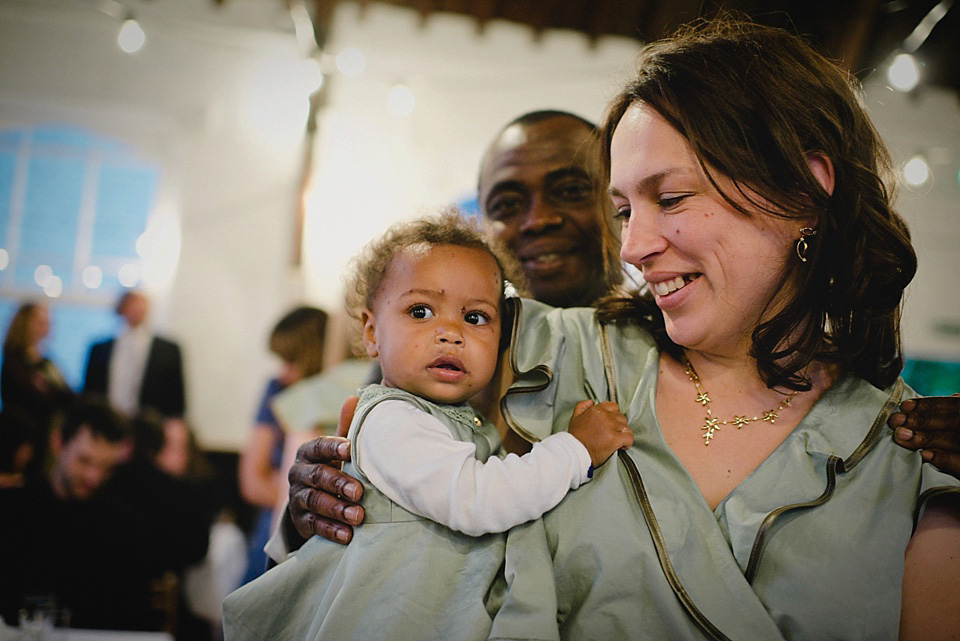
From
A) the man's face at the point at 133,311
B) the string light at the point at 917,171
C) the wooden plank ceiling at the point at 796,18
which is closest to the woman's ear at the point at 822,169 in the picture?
the wooden plank ceiling at the point at 796,18

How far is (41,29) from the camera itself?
554 centimetres

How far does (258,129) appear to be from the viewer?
563 cm

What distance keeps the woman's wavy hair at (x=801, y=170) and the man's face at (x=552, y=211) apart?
0.75 m

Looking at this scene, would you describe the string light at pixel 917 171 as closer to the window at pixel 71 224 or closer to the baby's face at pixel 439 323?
the baby's face at pixel 439 323

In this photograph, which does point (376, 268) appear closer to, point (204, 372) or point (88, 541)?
point (88, 541)

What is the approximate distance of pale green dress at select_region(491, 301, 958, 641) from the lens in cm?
110

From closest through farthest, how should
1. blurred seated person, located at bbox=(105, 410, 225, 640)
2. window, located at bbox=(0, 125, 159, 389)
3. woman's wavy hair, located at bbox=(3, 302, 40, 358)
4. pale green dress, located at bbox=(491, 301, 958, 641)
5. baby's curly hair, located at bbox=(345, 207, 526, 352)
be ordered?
1. pale green dress, located at bbox=(491, 301, 958, 641)
2. baby's curly hair, located at bbox=(345, 207, 526, 352)
3. blurred seated person, located at bbox=(105, 410, 225, 640)
4. woman's wavy hair, located at bbox=(3, 302, 40, 358)
5. window, located at bbox=(0, 125, 159, 389)

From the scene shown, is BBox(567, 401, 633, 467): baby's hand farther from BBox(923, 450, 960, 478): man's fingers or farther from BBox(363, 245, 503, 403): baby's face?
BBox(923, 450, 960, 478): man's fingers

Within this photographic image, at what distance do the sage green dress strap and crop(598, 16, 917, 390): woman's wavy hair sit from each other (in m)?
0.67

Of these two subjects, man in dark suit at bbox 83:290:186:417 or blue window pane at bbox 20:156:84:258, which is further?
blue window pane at bbox 20:156:84:258

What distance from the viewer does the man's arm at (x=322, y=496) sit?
4.26 ft

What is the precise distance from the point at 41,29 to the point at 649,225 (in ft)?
20.3

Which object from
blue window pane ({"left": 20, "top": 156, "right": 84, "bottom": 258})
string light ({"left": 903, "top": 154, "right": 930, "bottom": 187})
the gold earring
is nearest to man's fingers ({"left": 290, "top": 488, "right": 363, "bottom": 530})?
the gold earring

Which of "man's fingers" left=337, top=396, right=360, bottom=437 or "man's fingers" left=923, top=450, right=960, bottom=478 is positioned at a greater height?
"man's fingers" left=923, top=450, right=960, bottom=478
